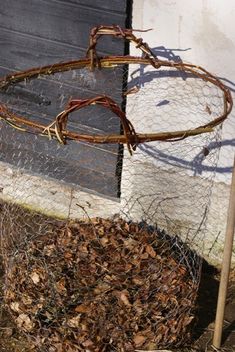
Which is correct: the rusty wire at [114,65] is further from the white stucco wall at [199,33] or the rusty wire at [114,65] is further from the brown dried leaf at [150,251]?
the brown dried leaf at [150,251]

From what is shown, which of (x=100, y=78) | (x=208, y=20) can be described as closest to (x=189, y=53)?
(x=208, y=20)

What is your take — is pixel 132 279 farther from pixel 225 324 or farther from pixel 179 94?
pixel 179 94

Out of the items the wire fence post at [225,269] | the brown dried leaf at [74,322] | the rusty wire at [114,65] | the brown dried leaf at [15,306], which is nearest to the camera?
the rusty wire at [114,65]

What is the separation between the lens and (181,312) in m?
3.58

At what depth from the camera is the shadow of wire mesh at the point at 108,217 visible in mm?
3551

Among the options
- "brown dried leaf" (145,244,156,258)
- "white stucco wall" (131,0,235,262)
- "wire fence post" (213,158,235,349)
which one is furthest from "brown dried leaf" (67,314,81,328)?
"white stucco wall" (131,0,235,262)

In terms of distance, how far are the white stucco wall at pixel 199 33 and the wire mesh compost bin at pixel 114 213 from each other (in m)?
0.07

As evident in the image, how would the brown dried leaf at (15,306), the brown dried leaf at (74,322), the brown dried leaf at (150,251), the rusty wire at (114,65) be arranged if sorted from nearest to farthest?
the rusty wire at (114,65) → the brown dried leaf at (74,322) → the brown dried leaf at (15,306) → the brown dried leaf at (150,251)

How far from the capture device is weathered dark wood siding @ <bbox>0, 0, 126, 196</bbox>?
3.85 meters

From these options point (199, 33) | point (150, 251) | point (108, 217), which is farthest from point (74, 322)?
point (199, 33)

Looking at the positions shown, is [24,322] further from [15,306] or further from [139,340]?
A: [139,340]

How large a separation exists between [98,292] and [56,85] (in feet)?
3.63

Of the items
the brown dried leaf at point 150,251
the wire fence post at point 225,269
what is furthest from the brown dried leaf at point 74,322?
the wire fence post at point 225,269

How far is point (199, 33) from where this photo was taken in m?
3.59
